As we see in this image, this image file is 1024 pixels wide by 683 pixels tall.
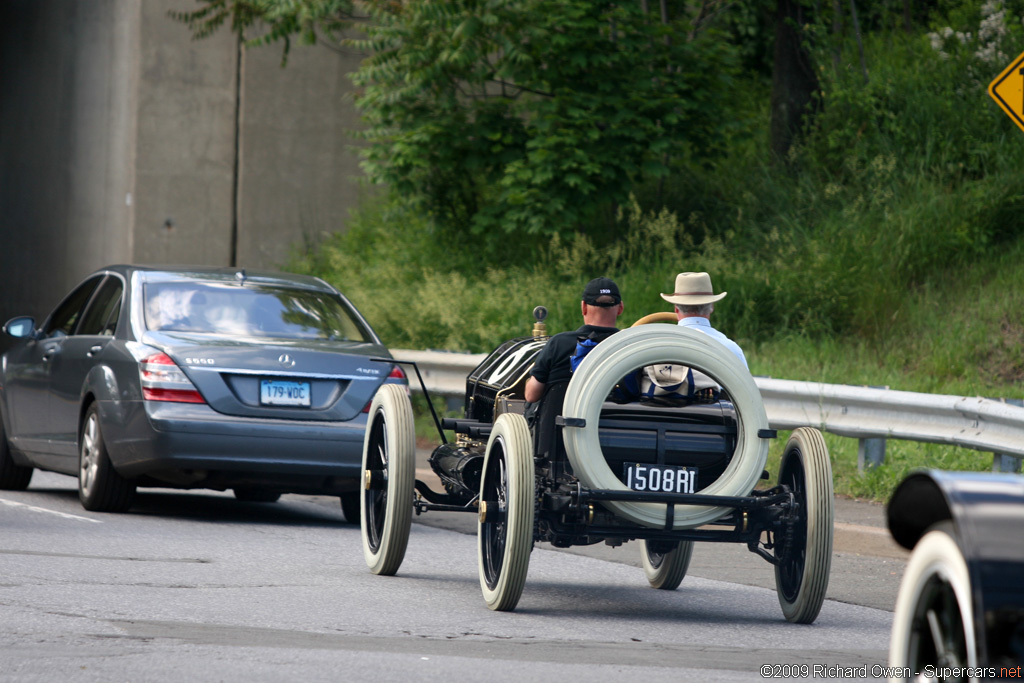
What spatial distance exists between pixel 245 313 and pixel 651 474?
13.0 ft

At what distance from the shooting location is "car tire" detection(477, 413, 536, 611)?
20.4ft

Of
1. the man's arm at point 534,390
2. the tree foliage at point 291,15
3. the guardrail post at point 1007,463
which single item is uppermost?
the tree foliage at point 291,15

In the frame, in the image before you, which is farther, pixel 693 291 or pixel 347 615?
pixel 693 291

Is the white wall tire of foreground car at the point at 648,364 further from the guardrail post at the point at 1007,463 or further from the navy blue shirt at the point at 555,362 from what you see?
the guardrail post at the point at 1007,463

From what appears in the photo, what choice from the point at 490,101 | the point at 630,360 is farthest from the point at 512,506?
the point at 490,101

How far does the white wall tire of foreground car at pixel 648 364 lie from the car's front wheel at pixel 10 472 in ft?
18.5

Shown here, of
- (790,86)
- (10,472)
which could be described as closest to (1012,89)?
(10,472)

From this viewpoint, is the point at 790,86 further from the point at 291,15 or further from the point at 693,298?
the point at 693,298

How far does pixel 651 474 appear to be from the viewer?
21.3 ft

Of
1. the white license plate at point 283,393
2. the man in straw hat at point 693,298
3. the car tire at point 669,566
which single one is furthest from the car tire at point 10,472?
the man in straw hat at point 693,298

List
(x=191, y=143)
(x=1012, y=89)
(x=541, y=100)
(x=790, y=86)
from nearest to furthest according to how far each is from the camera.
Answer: (x=1012, y=89) → (x=541, y=100) → (x=790, y=86) → (x=191, y=143)

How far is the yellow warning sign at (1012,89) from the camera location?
30.5 ft

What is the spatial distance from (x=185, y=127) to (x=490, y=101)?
5.76 metres

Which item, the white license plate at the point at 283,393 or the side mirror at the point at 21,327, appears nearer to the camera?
the white license plate at the point at 283,393
